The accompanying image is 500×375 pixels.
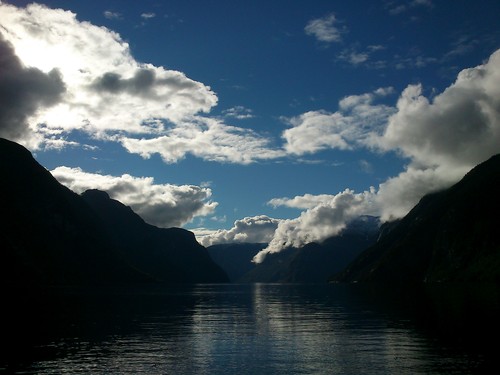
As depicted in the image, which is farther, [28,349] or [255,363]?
[28,349]

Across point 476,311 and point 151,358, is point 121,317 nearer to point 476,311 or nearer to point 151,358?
point 151,358

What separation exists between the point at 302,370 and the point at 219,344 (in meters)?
18.5

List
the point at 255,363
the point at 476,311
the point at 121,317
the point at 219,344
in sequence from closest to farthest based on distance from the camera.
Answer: the point at 255,363
the point at 219,344
the point at 476,311
the point at 121,317

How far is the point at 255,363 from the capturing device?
4725 cm

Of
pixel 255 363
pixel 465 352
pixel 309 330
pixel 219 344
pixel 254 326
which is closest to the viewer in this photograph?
pixel 255 363

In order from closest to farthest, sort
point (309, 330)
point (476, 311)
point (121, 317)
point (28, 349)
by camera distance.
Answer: point (28, 349) < point (309, 330) < point (476, 311) < point (121, 317)

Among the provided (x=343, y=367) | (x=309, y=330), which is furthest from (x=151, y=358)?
(x=309, y=330)

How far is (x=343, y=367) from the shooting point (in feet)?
147

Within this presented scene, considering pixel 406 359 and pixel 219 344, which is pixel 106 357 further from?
pixel 406 359

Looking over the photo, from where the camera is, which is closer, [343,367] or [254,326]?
[343,367]

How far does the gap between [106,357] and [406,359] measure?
3015cm

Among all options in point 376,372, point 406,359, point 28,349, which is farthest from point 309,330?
point 28,349

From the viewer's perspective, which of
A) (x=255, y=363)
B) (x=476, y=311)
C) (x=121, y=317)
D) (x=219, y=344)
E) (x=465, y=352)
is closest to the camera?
(x=255, y=363)

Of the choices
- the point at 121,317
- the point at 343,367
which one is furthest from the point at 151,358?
the point at 121,317
